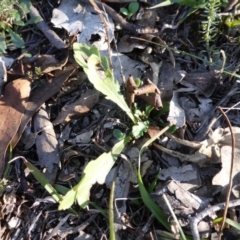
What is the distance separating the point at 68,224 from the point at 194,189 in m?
0.60

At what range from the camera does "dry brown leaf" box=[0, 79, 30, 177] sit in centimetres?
215

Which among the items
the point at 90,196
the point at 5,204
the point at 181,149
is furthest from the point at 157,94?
the point at 5,204

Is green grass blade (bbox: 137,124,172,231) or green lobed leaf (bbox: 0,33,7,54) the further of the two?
green lobed leaf (bbox: 0,33,7,54)

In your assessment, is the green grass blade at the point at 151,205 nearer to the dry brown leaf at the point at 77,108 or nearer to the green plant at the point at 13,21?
the dry brown leaf at the point at 77,108

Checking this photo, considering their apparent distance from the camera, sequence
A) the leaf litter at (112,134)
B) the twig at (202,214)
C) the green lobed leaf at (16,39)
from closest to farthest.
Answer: the twig at (202,214), the leaf litter at (112,134), the green lobed leaf at (16,39)

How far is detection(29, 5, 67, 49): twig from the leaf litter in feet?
0.16

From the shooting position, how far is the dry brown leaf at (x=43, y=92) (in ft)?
7.26

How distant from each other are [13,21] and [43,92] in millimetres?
428

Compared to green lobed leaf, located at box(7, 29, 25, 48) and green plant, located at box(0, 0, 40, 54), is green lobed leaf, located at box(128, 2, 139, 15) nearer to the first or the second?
green plant, located at box(0, 0, 40, 54)

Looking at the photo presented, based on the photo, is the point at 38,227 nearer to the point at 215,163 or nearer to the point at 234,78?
the point at 215,163

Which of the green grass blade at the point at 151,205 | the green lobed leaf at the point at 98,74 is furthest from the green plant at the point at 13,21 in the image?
the green grass blade at the point at 151,205

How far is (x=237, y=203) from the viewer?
191cm

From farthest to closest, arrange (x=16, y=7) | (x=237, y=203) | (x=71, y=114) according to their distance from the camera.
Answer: (x=16, y=7), (x=71, y=114), (x=237, y=203)

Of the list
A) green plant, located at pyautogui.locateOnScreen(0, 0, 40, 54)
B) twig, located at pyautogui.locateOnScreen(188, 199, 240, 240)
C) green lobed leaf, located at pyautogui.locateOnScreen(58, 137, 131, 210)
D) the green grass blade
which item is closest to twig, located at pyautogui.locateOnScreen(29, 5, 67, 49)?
green plant, located at pyautogui.locateOnScreen(0, 0, 40, 54)
